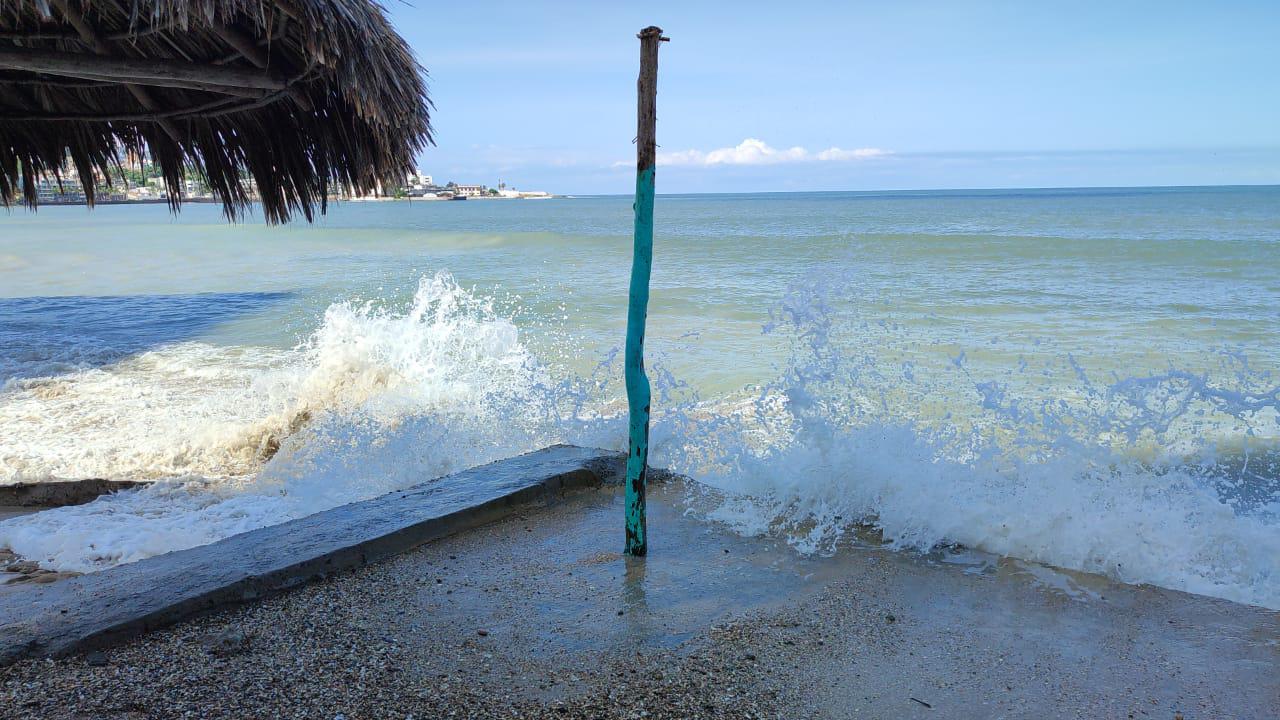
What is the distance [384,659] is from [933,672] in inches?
66.5

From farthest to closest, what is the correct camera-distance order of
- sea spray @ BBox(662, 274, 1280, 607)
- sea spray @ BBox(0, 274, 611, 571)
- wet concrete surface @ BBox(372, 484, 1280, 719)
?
sea spray @ BBox(0, 274, 611, 571) < sea spray @ BBox(662, 274, 1280, 607) < wet concrete surface @ BBox(372, 484, 1280, 719)

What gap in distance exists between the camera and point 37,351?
11352 millimetres

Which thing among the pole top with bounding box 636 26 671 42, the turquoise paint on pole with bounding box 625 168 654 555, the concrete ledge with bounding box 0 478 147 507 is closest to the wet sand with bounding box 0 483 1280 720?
the turquoise paint on pole with bounding box 625 168 654 555

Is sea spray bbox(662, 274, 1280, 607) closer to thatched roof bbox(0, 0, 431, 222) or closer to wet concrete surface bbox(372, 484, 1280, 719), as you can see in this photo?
wet concrete surface bbox(372, 484, 1280, 719)

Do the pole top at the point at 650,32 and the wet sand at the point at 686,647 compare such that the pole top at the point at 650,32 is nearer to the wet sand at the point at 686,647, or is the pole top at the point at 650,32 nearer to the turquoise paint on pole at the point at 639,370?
the turquoise paint on pole at the point at 639,370

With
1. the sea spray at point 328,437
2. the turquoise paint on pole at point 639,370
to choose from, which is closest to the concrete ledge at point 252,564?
the turquoise paint on pole at point 639,370

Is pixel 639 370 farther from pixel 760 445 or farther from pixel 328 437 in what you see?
pixel 328 437

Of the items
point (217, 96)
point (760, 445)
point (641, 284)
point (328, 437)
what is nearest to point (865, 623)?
point (641, 284)

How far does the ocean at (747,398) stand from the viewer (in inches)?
155

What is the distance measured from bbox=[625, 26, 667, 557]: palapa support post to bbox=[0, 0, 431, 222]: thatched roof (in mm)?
1305

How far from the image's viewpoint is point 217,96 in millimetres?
4191

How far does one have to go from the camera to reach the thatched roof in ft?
10.5

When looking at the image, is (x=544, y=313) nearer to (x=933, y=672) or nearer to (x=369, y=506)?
(x=369, y=506)

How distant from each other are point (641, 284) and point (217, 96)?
2.54 metres
